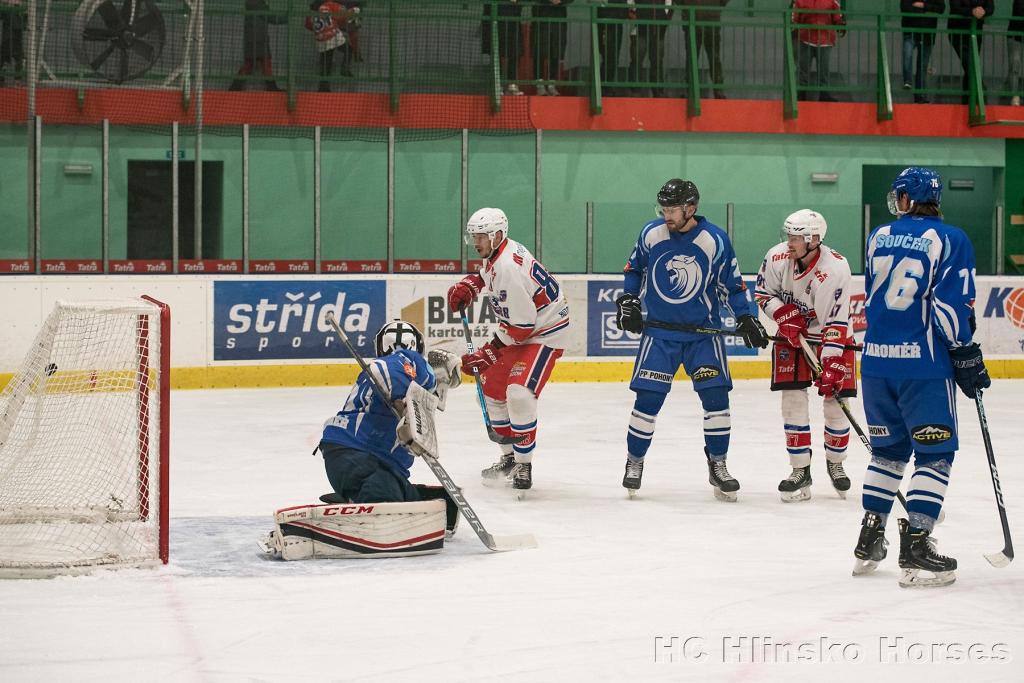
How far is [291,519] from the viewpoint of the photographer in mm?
4879

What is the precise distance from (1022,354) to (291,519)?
29.7 feet

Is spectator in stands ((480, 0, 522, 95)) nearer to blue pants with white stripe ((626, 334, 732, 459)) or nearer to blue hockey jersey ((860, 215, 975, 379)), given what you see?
blue pants with white stripe ((626, 334, 732, 459))

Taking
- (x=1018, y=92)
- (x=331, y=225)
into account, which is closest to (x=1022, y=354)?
(x=1018, y=92)

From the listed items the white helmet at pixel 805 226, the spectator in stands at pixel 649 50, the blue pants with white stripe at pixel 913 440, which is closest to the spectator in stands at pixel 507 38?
the spectator in stands at pixel 649 50

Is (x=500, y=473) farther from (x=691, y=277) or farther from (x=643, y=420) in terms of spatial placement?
(x=691, y=277)

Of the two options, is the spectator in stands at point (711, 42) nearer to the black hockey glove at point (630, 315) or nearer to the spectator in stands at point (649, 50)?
the spectator in stands at point (649, 50)

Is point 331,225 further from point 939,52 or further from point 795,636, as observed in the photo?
point 795,636

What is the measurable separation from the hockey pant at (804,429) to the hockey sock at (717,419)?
0.90ft

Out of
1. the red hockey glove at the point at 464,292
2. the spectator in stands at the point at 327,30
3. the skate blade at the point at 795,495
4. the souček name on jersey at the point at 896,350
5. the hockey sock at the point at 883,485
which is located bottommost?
the skate blade at the point at 795,495

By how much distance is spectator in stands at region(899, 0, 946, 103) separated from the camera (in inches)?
584

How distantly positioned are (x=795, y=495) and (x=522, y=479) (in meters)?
1.21

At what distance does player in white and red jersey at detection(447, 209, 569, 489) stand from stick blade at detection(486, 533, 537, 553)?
1.17m

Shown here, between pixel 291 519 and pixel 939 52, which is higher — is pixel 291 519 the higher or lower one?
the lower one

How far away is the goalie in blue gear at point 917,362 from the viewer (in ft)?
14.6
